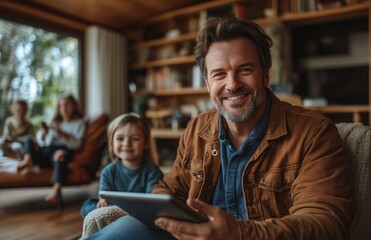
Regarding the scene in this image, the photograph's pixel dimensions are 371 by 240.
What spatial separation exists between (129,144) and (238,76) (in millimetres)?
869

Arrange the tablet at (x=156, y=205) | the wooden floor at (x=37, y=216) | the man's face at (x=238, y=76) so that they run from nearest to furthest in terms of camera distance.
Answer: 1. the tablet at (x=156, y=205)
2. the man's face at (x=238, y=76)
3. the wooden floor at (x=37, y=216)

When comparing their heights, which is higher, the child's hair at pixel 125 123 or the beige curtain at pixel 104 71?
the beige curtain at pixel 104 71

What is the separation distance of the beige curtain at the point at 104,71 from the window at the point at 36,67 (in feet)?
0.67

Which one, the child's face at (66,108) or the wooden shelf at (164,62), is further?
the wooden shelf at (164,62)

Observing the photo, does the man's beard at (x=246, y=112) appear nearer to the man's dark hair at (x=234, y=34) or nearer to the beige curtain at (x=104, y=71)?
the man's dark hair at (x=234, y=34)

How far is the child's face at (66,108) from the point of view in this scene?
329 centimetres

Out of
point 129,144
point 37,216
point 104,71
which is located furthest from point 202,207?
point 104,71

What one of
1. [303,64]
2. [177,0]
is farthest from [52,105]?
[303,64]

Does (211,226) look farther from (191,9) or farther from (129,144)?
(191,9)

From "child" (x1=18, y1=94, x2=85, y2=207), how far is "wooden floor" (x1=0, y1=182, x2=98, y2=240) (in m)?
0.17

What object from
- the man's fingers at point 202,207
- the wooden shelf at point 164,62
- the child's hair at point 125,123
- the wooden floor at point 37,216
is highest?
the wooden shelf at point 164,62

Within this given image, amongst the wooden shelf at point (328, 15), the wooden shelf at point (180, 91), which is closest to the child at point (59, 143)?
the wooden shelf at point (180, 91)

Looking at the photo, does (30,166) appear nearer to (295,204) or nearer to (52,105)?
(52,105)

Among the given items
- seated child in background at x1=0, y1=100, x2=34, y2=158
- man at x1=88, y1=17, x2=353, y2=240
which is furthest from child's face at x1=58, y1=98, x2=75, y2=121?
man at x1=88, y1=17, x2=353, y2=240
